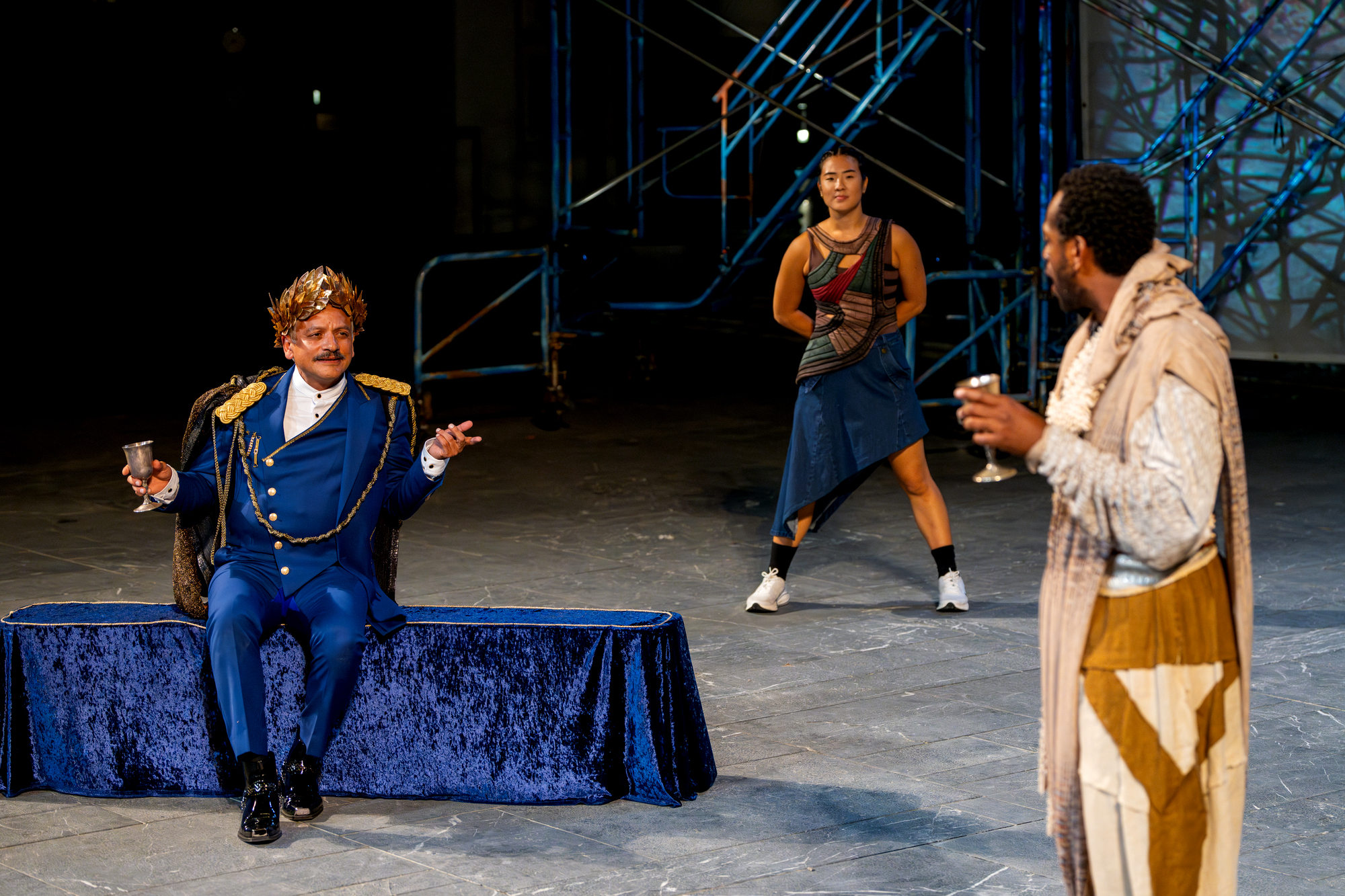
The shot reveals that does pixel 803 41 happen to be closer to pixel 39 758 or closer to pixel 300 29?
pixel 300 29

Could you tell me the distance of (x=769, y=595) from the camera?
6.14 m

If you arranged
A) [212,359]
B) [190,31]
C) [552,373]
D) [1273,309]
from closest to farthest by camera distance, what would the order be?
[552,373]
[1273,309]
[212,359]
[190,31]

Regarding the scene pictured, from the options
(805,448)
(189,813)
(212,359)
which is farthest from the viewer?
(212,359)

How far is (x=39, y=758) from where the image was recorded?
14.4 ft

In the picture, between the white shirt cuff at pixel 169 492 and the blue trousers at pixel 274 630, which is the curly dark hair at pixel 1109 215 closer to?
the blue trousers at pixel 274 630

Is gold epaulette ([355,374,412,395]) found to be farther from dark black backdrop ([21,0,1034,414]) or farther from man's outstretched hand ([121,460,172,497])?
dark black backdrop ([21,0,1034,414])

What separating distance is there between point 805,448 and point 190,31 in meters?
9.82

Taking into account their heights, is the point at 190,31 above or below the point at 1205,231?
above

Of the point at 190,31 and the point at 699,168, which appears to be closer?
the point at 190,31

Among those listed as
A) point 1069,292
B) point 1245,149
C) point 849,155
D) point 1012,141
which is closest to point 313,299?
point 1069,292

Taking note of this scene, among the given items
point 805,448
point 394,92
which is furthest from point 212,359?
point 805,448

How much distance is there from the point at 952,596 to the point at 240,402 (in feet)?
8.93

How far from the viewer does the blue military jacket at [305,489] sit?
14.2ft

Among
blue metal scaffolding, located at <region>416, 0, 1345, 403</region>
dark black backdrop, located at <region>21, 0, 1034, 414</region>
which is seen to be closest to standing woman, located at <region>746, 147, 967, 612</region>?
blue metal scaffolding, located at <region>416, 0, 1345, 403</region>
